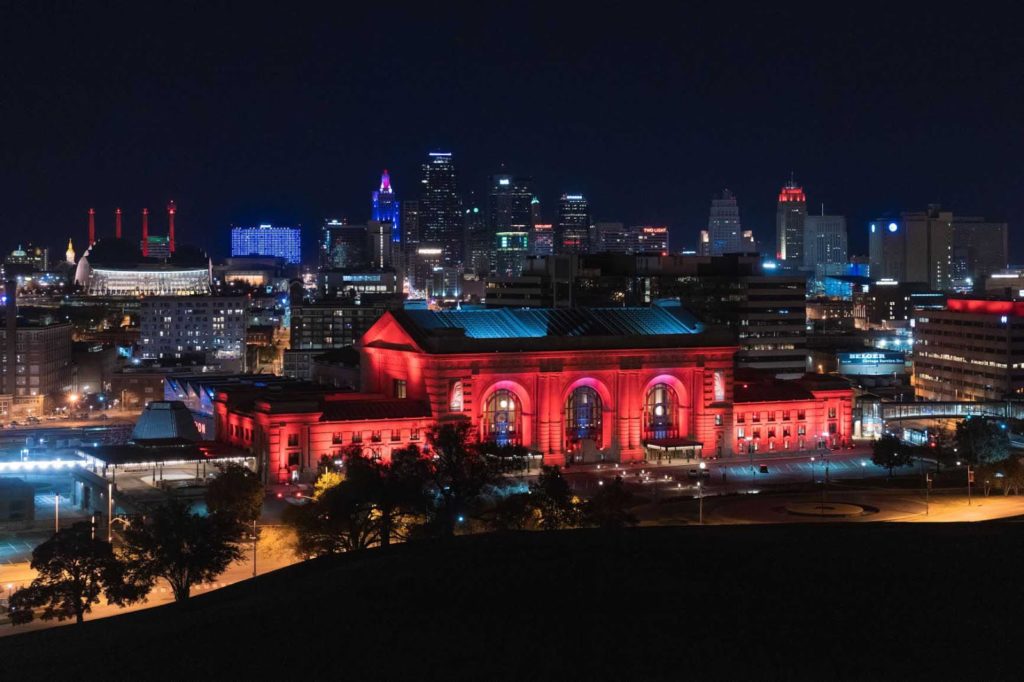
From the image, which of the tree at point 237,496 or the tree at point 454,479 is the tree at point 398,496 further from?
the tree at point 237,496

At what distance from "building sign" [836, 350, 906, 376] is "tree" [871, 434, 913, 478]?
89376mm

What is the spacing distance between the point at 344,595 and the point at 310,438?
52.3m

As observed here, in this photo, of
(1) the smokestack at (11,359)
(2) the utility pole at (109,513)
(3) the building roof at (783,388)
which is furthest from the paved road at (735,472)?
(1) the smokestack at (11,359)

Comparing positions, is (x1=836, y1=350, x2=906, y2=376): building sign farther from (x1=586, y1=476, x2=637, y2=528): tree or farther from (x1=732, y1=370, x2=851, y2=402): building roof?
(x1=586, y1=476, x2=637, y2=528): tree

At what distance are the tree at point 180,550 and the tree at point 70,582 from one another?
3.73 ft

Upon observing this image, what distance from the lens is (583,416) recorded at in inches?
4377

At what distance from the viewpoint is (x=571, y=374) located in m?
110

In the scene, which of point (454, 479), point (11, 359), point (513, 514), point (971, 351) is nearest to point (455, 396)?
point (454, 479)

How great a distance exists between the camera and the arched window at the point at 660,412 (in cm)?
11344

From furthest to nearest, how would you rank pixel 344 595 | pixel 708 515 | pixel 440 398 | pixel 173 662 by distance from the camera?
pixel 440 398 → pixel 708 515 → pixel 344 595 → pixel 173 662

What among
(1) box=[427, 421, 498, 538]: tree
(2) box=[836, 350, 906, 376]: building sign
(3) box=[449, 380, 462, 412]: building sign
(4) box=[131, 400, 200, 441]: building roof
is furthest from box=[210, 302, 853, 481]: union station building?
(2) box=[836, 350, 906, 376]: building sign

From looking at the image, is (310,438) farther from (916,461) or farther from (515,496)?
(916,461)

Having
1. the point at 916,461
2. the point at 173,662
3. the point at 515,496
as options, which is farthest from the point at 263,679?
the point at 916,461

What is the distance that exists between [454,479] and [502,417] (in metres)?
34.5
